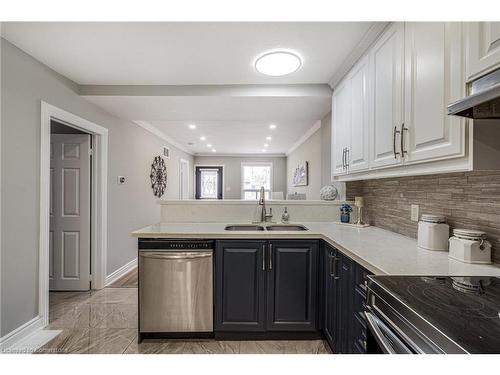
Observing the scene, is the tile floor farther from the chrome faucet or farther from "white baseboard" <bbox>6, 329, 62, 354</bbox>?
the chrome faucet

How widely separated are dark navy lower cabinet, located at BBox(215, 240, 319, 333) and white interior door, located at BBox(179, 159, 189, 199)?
5427 mm

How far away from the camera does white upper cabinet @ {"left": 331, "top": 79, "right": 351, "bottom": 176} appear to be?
226 cm

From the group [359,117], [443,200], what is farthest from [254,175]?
[443,200]

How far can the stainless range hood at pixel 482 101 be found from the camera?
0.80 metres

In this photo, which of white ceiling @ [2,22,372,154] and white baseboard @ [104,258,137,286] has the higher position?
white ceiling @ [2,22,372,154]

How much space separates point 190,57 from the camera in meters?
2.16

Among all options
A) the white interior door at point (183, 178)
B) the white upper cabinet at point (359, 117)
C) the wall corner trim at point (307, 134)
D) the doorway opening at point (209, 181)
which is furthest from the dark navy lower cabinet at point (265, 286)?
the doorway opening at point (209, 181)

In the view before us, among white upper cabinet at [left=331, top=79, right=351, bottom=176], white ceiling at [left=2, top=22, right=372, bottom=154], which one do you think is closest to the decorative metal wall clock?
white ceiling at [left=2, top=22, right=372, bottom=154]

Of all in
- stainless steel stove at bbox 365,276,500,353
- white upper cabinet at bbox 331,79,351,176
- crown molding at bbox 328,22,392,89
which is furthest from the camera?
white upper cabinet at bbox 331,79,351,176

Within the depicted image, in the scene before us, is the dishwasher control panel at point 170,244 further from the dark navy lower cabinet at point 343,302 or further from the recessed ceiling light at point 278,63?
the recessed ceiling light at point 278,63

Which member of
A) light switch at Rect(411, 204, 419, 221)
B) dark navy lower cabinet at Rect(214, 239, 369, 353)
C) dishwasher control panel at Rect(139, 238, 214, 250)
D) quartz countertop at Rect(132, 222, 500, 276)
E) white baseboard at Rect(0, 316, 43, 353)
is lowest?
white baseboard at Rect(0, 316, 43, 353)

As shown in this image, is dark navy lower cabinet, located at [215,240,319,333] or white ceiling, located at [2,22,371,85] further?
dark navy lower cabinet, located at [215,240,319,333]
